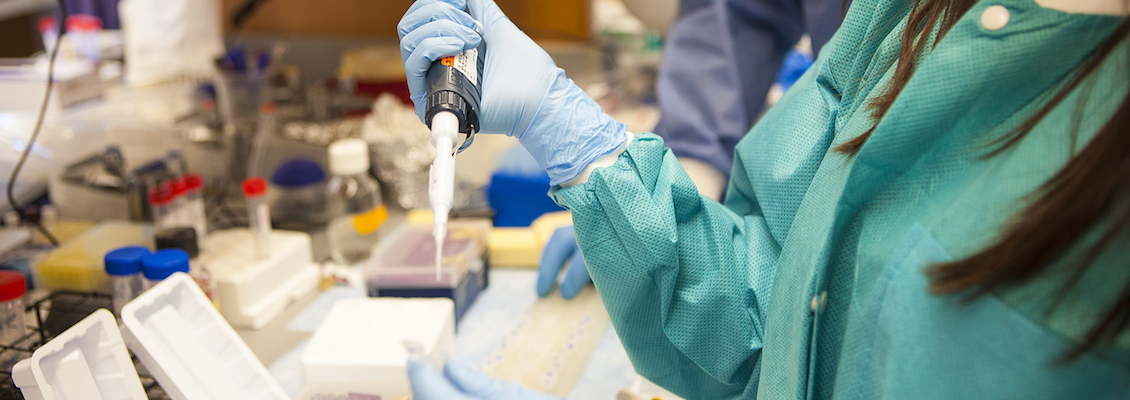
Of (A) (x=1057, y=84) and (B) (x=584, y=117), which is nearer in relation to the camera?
(A) (x=1057, y=84)

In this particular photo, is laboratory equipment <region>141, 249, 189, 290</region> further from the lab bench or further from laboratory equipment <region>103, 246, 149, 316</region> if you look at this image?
the lab bench

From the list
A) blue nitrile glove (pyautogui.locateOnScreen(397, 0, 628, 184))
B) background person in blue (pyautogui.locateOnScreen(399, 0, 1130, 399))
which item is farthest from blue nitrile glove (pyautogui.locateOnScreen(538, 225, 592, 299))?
blue nitrile glove (pyautogui.locateOnScreen(397, 0, 628, 184))

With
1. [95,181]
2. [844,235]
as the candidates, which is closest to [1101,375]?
[844,235]

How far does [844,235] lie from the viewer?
64cm

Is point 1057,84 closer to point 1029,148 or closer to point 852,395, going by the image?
point 1029,148

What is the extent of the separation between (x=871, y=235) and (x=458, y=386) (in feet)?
1.81

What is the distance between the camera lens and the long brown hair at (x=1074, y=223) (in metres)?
0.46

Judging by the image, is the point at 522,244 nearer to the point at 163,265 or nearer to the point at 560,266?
the point at 560,266

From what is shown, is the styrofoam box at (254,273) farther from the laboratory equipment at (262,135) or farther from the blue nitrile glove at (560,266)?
the blue nitrile glove at (560,266)

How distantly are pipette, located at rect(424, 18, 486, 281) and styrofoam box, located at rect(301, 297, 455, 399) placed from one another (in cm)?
28

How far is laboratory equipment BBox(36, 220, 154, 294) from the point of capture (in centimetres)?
101

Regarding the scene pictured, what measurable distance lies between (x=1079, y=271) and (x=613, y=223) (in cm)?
39

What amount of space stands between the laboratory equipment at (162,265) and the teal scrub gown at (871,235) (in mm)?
505

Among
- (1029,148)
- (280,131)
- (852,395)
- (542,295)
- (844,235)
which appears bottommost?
(542,295)
